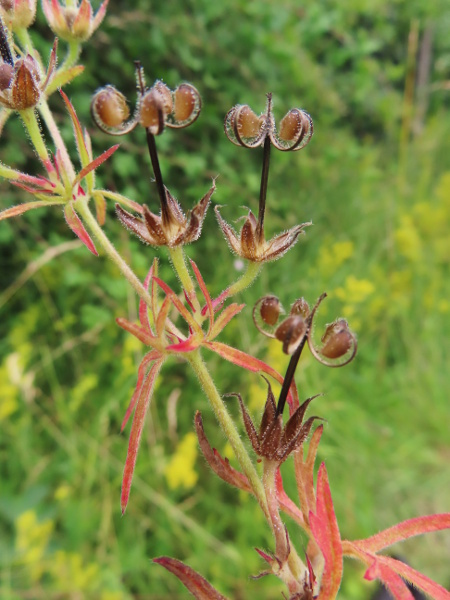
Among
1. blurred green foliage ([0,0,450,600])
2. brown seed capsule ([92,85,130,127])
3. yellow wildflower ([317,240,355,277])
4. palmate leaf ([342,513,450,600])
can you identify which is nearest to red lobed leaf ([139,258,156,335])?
brown seed capsule ([92,85,130,127])

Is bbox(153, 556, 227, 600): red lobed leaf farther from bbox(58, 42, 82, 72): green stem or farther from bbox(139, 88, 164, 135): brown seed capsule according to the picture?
bbox(58, 42, 82, 72): green stem

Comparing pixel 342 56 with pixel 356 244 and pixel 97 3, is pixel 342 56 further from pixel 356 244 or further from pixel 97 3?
pixel 97 3

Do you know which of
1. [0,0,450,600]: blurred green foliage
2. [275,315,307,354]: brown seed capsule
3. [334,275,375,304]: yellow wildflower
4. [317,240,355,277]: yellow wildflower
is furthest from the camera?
[317,240,355,277]: yellow wildflower

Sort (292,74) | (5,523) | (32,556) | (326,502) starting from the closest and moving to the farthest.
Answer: (326,502), (32,556), (5,523), (292,74)

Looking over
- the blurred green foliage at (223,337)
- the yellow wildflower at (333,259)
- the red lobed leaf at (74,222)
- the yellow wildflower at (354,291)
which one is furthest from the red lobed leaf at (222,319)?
the yellow wildflower at (333,259)

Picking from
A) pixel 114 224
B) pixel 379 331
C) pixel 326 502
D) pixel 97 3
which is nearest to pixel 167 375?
pixel 114 224

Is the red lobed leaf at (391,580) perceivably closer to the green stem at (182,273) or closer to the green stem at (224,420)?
the green stem at (224,420)
